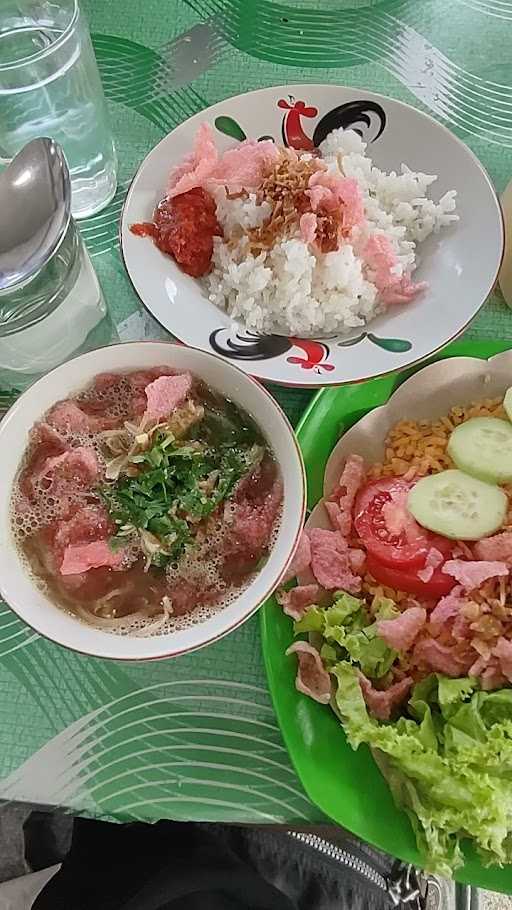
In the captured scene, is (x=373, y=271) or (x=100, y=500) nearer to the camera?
(x=100, y=500)

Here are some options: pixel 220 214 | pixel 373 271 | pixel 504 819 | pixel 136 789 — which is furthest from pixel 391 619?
pixel 220 214

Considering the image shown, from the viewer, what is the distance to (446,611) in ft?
3.00

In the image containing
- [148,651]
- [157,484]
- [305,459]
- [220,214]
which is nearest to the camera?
[148,651]

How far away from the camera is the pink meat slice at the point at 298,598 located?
0.94 m

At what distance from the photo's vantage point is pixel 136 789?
93cm

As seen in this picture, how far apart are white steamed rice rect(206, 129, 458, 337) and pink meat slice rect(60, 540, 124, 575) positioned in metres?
0.34

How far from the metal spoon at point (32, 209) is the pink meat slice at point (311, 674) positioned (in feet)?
1.56

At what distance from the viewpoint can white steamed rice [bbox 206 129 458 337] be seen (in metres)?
1.07

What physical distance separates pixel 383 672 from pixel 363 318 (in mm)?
428

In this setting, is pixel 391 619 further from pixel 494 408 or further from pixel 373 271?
pixel 373 271

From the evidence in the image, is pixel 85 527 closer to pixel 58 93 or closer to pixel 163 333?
pixel 163 333

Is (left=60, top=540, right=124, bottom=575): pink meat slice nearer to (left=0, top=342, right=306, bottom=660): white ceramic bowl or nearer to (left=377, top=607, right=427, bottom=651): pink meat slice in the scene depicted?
(left=0, top=342, right=306, bottom=660): white ceramic bowl

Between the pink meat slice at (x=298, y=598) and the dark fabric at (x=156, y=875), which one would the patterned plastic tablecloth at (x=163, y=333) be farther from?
the dark fabric at (x=156, y=875)

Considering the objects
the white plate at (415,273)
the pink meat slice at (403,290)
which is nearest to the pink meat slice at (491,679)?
the white plate at (415,273)
